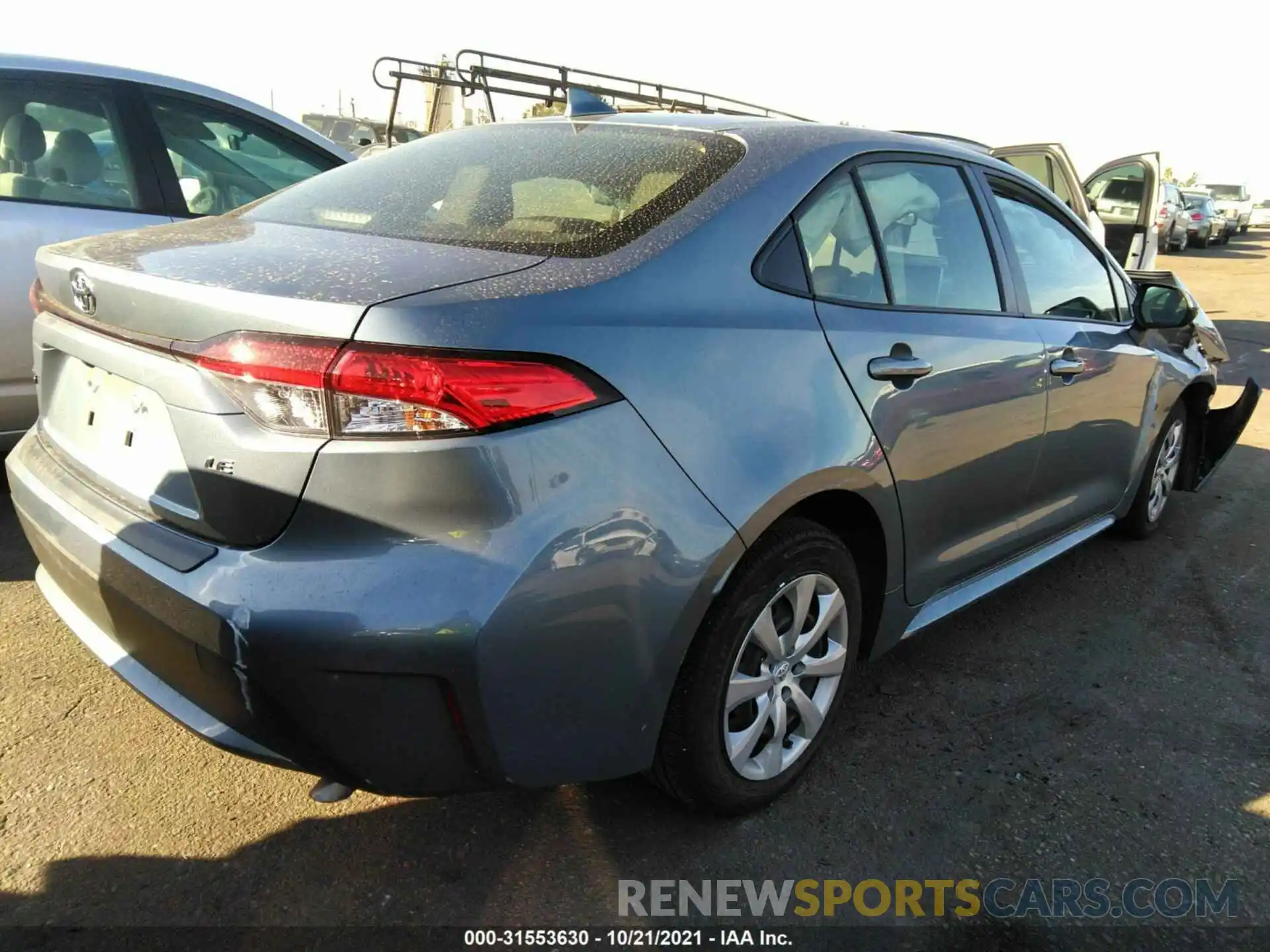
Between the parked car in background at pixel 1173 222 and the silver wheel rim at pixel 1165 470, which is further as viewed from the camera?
the parked car in background at pixel 1173 222

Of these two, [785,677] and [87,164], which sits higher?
[87,164]

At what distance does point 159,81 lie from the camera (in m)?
3.93

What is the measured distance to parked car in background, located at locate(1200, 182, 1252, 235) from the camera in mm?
32781

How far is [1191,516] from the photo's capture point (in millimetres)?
4695

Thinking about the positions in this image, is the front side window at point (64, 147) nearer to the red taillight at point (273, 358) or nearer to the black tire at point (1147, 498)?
the red taillight at point (273, 358)

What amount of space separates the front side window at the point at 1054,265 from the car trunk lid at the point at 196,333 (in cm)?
189

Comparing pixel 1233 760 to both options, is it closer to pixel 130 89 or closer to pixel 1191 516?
pixel 1191 516

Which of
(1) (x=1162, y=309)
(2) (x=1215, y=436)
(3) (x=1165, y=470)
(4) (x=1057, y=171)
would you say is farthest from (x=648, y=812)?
(4) (x=1057, y=171)

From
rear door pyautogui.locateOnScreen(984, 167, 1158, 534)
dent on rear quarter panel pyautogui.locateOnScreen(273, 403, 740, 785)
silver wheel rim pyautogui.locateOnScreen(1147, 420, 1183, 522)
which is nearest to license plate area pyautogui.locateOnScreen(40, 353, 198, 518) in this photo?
dent on rear quarter panel pyautogui.locateOnScreen(273, 403, 740, 785)

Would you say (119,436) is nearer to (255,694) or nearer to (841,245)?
(255,694)

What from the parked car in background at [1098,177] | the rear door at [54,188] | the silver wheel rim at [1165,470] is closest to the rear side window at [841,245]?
the silver wheel rim at [1165,470]

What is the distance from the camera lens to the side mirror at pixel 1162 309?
359 centimetres

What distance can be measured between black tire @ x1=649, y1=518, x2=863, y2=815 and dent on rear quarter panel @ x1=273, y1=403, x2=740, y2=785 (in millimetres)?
255

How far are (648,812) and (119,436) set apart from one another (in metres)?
1.46
